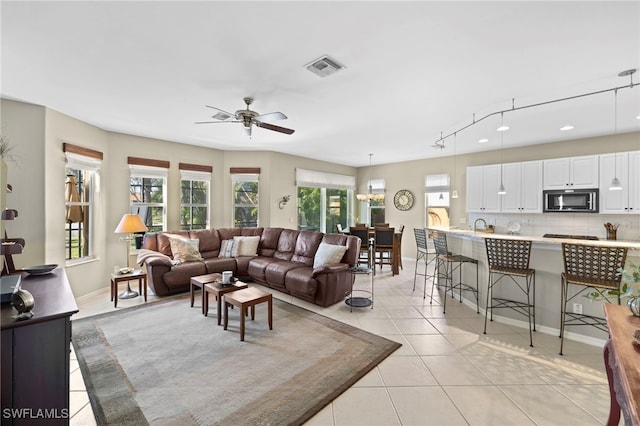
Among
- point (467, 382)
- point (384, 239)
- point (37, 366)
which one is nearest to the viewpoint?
point (37, 366)

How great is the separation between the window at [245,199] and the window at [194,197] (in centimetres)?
61

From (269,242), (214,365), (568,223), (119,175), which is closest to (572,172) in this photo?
(568,223)

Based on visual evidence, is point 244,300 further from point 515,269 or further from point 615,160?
point 615,160

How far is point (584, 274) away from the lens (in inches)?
102

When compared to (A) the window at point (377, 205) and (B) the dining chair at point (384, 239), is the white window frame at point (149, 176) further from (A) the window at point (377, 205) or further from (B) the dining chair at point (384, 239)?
(A) the window at point (377, 205)

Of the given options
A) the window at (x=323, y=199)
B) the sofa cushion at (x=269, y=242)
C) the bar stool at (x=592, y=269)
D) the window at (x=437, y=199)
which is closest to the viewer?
the bar stool at (x=592, y=269)

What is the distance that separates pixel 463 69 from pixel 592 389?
2.92 metres

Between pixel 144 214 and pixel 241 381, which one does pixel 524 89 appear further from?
pixel 144 214

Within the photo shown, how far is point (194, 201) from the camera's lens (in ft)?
19.3

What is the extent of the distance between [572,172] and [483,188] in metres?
1.46

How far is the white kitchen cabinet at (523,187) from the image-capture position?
17.3ft

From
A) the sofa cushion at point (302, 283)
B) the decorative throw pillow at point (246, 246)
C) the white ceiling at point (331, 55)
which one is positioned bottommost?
the sofa cushion at point (302, 283)

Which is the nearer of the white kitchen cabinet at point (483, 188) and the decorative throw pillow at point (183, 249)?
the decorative throw pillow at point (183, 249)

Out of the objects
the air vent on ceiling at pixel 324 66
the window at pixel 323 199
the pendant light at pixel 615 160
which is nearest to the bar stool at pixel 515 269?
the pendant light at pixel 615 160
